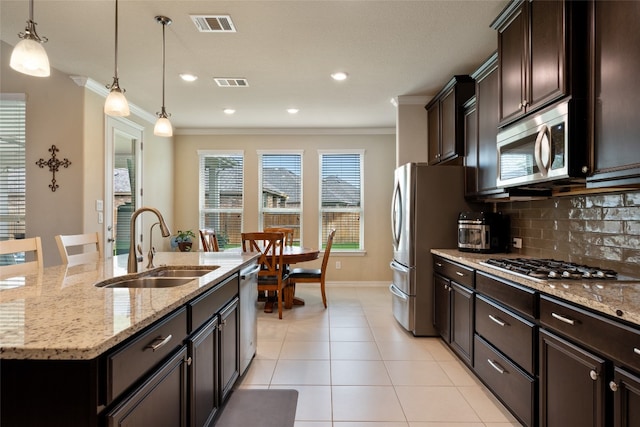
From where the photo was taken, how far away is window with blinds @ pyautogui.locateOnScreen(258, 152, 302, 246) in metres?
6.06

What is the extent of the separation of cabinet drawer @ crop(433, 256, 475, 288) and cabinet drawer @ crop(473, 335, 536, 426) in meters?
0.41

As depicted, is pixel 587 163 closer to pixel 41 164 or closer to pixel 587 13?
pixel 587 13

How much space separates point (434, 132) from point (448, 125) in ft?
1.44

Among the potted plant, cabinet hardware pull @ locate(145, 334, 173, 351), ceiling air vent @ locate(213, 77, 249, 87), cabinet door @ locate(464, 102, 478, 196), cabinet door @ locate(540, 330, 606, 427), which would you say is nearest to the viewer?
cabinet hardware pull @ locate(145, 334, 173, 351)

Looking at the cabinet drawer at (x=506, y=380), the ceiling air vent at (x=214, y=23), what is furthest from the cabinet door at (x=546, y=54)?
the ceiling air vent at (x=214, y=23)

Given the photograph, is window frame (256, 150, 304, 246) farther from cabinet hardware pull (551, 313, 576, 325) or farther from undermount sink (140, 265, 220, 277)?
cabinet hardware pull (551, 313, 576, 325)

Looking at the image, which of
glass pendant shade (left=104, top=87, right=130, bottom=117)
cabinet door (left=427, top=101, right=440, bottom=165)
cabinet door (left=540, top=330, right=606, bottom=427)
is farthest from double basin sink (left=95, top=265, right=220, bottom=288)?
cabinet door (left=427, top=101, right=440, bottom=165)

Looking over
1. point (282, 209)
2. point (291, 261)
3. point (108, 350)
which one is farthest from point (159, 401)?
point (282, 209)

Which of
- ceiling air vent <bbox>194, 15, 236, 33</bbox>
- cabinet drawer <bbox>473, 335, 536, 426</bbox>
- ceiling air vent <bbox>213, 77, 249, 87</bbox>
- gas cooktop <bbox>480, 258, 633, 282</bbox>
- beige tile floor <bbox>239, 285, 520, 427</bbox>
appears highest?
ceiling air vent <bbox>213, 77, 249, 87</bbox>

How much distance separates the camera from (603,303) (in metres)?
1.32

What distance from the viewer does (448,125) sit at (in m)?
3.68

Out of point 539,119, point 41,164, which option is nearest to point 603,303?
point 539,119

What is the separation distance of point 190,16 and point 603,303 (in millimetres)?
2957

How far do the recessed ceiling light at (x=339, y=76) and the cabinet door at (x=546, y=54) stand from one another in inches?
71.5
